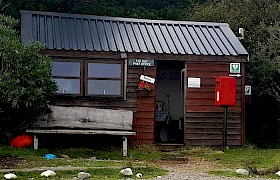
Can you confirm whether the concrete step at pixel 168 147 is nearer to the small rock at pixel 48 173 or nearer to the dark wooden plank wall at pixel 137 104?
the dark wooden plank wall at pixel 137 104

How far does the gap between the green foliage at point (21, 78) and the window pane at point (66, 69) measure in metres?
1.24

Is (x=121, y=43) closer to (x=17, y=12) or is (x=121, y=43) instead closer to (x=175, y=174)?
(x=175, y=174)

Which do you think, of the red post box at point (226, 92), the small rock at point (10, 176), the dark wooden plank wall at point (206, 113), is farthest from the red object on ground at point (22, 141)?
the red post box at point (226, 92)

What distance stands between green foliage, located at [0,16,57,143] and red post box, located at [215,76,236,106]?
4003 millimetres

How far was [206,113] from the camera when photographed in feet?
45.3

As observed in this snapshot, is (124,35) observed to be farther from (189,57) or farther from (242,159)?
(242,159)

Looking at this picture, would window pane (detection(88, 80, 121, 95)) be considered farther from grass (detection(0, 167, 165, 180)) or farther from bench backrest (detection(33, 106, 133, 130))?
grass (detection(0, 167, 165, 180))

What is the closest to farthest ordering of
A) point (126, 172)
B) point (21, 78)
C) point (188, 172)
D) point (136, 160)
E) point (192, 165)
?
point (126, 172)
point (188, 172)
point (21, 78)
point (192, 165)
point (136, 160)

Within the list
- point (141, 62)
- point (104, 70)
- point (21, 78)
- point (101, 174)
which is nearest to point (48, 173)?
point (101, 174)

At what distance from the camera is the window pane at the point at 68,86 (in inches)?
513

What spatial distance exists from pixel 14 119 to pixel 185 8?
16.1 m

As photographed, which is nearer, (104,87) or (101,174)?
(101,174)

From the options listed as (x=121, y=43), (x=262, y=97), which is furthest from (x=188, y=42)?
(x=262, y=97)

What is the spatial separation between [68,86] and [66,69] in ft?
1.37
